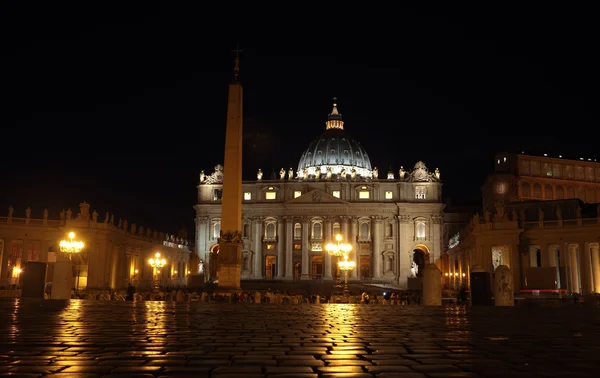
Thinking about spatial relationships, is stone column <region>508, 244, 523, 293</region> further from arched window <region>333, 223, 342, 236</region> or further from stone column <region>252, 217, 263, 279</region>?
stone column <region>252, 217, 263, 279</region>

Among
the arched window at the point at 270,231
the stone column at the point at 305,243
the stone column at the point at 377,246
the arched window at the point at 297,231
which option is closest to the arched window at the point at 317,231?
the stone column at the point at 305,243

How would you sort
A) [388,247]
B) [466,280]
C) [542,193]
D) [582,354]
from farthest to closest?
[388,247] → [542,193] → [466,280] → [582,354]

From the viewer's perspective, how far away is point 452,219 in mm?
94000

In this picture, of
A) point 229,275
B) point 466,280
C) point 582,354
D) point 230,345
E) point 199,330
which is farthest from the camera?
point 466,280

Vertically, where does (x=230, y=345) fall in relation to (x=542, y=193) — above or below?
below

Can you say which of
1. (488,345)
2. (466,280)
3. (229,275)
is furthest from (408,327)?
(466,280)

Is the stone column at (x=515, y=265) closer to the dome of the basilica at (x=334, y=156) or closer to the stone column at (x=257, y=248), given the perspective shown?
the stone column at (x=257, y=248)

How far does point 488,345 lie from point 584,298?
2656cm

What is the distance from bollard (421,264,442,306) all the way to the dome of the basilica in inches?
3152

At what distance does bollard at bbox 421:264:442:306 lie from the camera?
23094 millimetres

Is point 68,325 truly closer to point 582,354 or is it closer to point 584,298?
point 582,354

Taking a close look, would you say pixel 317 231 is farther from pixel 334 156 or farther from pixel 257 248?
pixel 334 156

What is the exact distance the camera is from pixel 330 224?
8550 centimetres

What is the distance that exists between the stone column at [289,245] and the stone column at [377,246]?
39.4 feet
